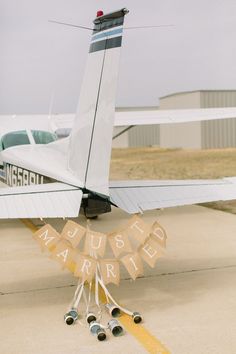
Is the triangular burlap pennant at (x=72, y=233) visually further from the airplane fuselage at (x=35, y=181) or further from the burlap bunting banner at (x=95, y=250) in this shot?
the airplane fuselage at (x=35, y=181)

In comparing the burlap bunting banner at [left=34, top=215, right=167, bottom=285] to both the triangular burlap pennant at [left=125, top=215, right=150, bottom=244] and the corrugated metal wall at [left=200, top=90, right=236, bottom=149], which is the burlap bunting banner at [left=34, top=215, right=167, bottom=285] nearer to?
the triangular burlap pennant at [left=125, top=215, right=150, bottom=244]

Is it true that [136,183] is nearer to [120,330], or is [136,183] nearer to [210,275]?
[210,275]

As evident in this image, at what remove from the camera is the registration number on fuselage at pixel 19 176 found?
984 centimetres

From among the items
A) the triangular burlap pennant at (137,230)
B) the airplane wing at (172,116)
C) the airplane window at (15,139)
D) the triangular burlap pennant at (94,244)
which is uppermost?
the airplane wing at (172,116)

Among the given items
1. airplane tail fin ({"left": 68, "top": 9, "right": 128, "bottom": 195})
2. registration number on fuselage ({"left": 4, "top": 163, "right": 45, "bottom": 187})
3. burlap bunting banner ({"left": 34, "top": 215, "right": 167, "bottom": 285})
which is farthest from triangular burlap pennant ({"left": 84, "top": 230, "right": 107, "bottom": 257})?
registration number on fuselage ({"left": 4, "top": 163, "right": 45, "bottom": 187})

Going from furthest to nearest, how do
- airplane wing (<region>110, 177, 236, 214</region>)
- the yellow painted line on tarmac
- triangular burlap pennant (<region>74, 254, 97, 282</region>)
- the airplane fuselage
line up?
airplane wing (<region>110, 177, 236, 214</region>) → the airplane fuselage → triangular burlap pennant (<region>74, 254, 97, 282</region>) → the yellow painted line on tarmac

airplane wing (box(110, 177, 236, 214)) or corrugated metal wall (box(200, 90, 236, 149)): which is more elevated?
corrugated metal wall (box(200, 90, 236, 149))

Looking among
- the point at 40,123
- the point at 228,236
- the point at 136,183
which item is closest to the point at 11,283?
the point at 136,183

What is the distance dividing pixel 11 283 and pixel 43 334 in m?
1.93

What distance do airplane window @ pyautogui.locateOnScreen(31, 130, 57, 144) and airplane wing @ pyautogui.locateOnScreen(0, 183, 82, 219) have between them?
647cm

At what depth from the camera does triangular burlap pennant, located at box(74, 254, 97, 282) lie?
5.45m

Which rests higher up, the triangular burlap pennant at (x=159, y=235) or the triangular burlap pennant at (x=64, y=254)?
the triangular burlap pennant at (x=159, y=235)

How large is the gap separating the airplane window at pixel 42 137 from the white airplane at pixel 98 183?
18.4ft

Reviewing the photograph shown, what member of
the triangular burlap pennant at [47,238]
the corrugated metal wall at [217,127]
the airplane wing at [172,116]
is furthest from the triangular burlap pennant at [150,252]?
the corrugated metal wall at [217,127]
